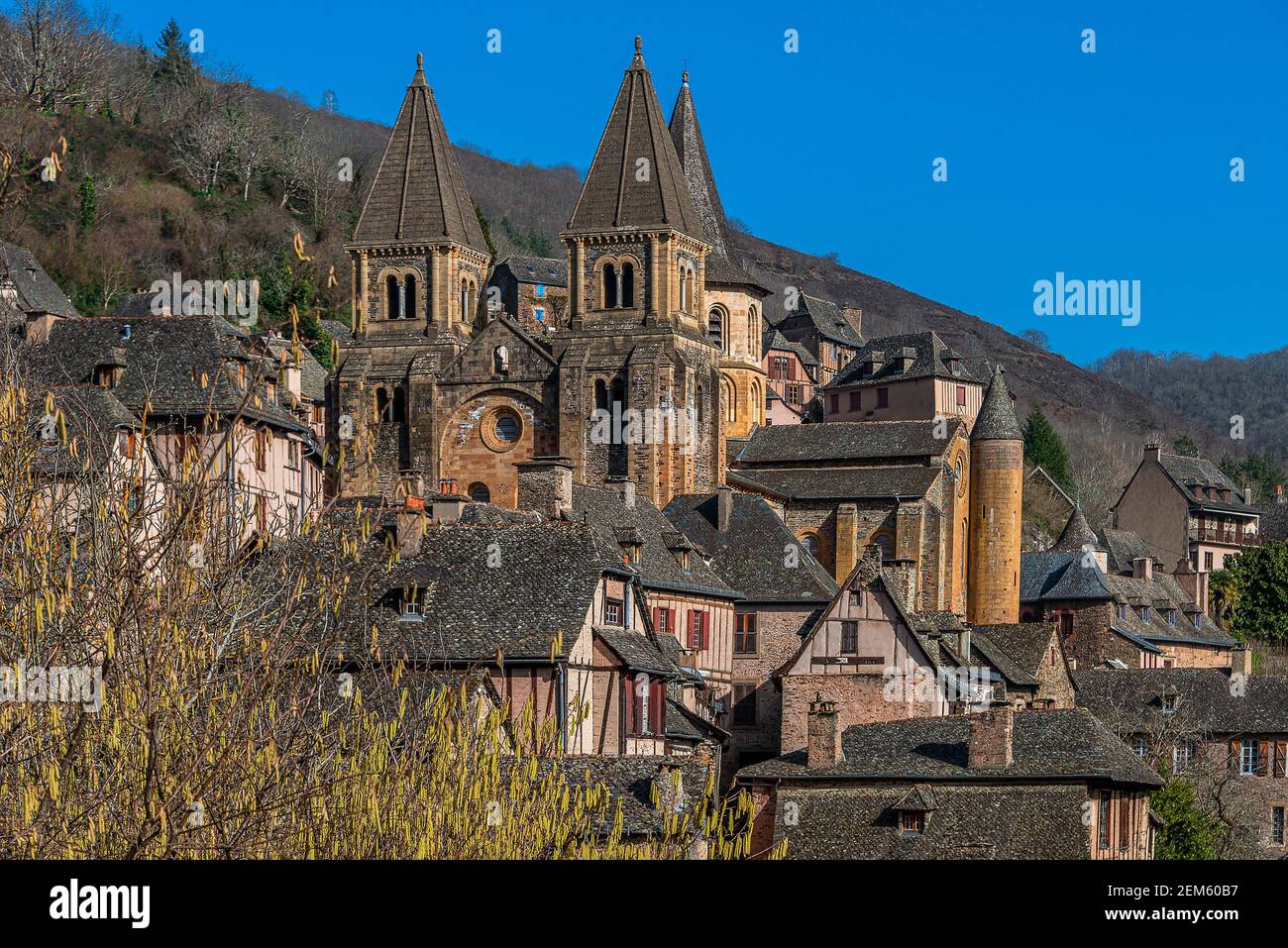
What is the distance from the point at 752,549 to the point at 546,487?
14075 mm

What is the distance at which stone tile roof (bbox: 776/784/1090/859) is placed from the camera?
1537 inches

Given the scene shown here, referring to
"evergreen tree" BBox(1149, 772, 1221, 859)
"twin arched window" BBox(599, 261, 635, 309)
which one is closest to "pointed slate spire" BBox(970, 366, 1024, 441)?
"twin arched window" BBox(599, 261, 635, 309)

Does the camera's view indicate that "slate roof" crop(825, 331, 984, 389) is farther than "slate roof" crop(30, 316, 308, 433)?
Yes

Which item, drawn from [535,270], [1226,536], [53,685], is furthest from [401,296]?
[53,685]

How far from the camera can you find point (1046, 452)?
362 ft

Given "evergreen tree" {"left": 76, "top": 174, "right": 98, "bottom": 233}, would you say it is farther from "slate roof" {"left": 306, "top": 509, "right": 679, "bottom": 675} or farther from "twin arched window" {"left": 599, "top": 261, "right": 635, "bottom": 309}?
"slate roof" {"left": 306, "top": 509, "right": 679, "bottom": 675}

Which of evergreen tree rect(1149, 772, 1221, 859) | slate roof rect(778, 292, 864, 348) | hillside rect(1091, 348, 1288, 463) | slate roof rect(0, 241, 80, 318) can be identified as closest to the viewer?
evergreen tree rect(1149, 772, 1221, 859)

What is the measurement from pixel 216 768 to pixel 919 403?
8285cm

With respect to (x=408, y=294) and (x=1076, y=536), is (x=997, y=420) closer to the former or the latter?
(x=1076, y=536)

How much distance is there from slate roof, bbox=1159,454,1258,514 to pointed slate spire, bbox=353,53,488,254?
38.3 meters

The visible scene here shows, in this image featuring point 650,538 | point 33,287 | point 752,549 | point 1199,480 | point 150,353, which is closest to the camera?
point 150,353

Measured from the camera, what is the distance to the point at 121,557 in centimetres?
1373
